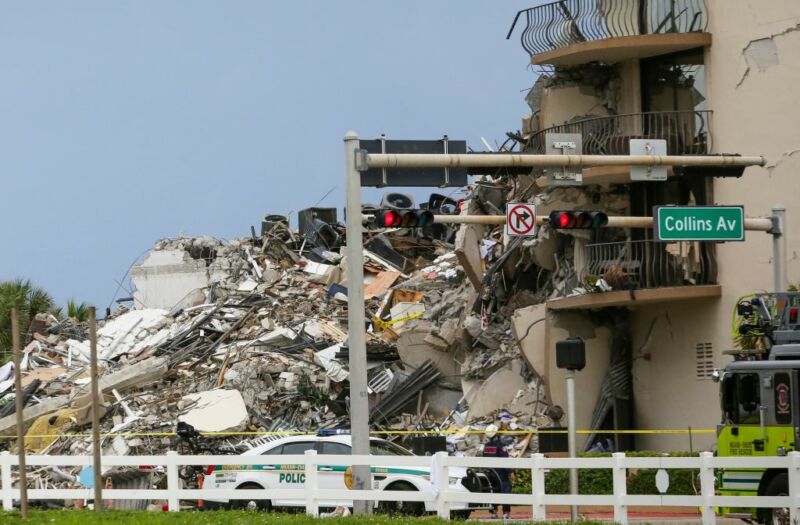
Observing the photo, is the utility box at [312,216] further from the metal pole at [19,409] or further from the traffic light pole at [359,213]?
the metal pole at [19,409]

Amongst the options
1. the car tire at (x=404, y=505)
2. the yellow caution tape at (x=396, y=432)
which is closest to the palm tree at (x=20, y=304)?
the yellow caution tape at (x=396, y=432)

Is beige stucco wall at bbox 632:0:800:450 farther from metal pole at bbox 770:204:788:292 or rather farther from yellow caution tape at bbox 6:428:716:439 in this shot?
metal pole at bbox 770:204:788:292

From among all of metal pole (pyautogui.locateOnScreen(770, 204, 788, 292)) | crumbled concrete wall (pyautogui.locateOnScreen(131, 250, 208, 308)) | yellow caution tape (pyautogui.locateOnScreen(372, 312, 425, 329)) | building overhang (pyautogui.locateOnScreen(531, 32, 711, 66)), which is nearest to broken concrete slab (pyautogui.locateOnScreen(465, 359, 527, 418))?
yellow caution tape (pyautogui.locateOnScreen(372, 312, 425, 329))

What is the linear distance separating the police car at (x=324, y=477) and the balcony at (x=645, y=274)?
7.56 m

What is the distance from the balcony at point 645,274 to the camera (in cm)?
3150

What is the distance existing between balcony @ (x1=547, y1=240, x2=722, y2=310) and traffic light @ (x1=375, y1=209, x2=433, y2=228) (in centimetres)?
926

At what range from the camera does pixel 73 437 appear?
3478cm

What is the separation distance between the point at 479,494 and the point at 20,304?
36.9 m

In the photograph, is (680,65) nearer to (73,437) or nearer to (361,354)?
(361,354)

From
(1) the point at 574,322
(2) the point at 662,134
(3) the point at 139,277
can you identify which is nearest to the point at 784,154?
(2) the point at 662,134

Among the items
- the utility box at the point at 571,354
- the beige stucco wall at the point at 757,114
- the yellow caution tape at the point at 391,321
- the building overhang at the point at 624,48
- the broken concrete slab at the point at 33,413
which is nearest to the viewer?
the utility box at the point at 571,354

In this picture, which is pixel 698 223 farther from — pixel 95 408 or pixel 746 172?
pixel 95 408

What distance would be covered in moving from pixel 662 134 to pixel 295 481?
1295cm

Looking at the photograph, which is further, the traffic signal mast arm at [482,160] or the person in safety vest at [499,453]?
the person in safety vest at [499,453]
